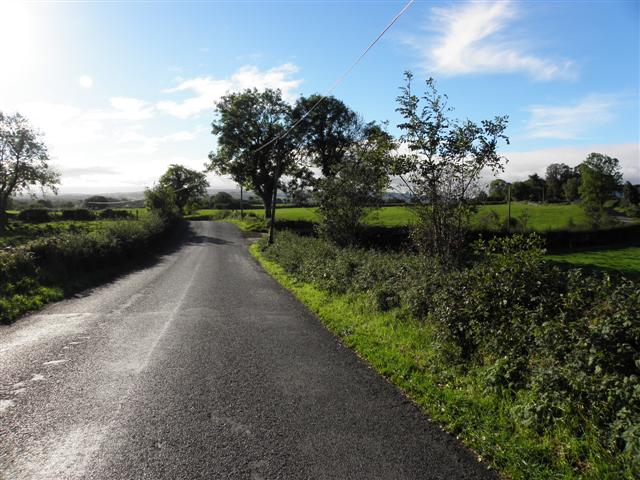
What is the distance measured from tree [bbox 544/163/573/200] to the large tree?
7639 cm

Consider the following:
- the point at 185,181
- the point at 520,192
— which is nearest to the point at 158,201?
the point at 185,181

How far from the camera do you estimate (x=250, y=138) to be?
5566cm

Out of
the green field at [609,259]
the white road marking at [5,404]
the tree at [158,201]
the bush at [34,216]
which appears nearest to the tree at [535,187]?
the green field at [609,259]

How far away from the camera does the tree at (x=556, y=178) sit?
10619 centimetres

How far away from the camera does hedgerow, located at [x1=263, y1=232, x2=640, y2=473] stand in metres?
4.08

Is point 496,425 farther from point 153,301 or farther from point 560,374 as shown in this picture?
point 153,301

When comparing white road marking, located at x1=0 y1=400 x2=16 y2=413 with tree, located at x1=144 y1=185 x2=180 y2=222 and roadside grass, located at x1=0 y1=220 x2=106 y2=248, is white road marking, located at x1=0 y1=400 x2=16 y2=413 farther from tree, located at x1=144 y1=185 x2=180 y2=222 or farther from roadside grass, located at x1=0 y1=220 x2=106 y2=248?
tree, located at x1=144 y1=185 x2=180 y2=222

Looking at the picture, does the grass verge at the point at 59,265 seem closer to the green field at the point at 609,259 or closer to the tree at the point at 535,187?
the green field at the point at 609,259

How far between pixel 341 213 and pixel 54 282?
12.1 metres

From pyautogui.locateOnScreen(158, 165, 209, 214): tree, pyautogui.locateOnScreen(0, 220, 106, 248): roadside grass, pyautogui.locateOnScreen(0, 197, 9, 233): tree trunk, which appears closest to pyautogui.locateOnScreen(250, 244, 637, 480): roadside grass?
pyautogui.locateOnScreen(0, 220, 106, 248): roadside grass

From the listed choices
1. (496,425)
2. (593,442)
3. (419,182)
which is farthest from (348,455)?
(419,182)

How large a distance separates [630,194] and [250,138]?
8018 centimetres

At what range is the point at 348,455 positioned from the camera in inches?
166

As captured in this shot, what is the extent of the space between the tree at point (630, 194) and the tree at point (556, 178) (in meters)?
14.7
